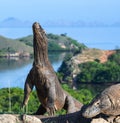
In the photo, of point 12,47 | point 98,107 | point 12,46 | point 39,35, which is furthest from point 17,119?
point 12,46

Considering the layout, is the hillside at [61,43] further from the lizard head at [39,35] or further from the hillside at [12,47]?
the lizard head at [39,35]

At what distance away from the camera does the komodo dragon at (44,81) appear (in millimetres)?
11438

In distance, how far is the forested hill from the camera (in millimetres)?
169988

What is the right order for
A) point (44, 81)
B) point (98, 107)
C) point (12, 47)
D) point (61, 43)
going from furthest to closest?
1. point (61, 43)
2. point (12, 47)
3. point (44, 81)
4. point (98, 107)

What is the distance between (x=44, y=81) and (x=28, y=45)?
169m

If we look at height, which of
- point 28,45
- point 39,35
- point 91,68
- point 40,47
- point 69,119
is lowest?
point 91,68

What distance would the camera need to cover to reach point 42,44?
1158 cm

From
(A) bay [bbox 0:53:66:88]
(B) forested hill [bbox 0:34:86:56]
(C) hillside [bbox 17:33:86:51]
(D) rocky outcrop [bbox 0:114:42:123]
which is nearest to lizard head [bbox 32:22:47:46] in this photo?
(D) rocky outcrop [bbox 0:114:42:123]

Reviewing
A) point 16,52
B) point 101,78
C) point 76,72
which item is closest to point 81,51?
point 76,72

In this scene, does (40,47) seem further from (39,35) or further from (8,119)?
(8,119)

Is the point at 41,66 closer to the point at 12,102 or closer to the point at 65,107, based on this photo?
the point at 65,107

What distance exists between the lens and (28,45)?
179875 mm

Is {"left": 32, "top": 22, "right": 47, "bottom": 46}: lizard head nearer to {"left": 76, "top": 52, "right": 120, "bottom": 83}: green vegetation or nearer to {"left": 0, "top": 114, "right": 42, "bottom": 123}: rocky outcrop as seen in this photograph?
{"left": 0, "top": 114, "right": 42, "bottom": 123}: rocky outcrop

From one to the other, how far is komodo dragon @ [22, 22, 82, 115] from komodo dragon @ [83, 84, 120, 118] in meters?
2.85
